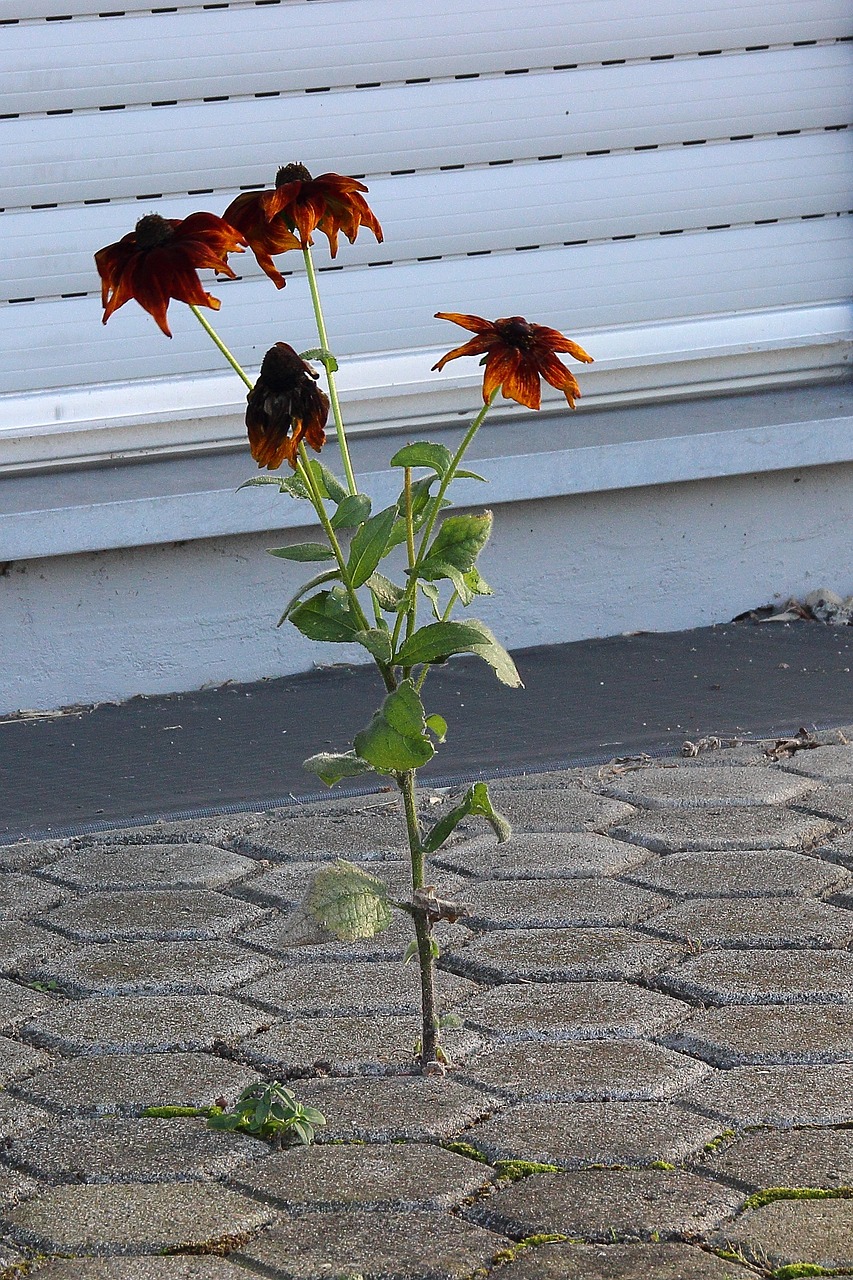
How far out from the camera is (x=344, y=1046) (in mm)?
2227

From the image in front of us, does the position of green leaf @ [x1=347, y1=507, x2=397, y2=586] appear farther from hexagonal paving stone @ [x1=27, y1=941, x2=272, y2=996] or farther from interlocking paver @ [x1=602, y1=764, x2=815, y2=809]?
interlocking paver @ [x1=602, y1=764, x2=815, y2=809]

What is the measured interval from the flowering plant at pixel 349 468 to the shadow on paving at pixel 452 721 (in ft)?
4.67

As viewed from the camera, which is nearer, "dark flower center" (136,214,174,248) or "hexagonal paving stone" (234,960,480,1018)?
"dark flower center" (136,214,174,248)

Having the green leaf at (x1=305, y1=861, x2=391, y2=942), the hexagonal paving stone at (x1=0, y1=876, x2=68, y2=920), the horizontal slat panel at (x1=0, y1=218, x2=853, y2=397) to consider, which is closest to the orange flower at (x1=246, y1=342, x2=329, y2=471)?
the green leaf at (x1=305, y1=861, x2=391, y2=942)

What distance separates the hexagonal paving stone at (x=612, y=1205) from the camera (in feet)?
5.72

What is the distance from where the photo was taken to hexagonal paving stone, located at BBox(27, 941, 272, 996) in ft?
8.05

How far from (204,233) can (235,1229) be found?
1082 millimetres

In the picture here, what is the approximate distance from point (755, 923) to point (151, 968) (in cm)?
96

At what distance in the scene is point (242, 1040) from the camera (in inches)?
88.7

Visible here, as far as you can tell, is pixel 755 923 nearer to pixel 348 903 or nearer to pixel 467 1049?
pixel 467 1049

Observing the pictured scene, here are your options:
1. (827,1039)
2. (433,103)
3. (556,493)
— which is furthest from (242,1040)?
(433,103)

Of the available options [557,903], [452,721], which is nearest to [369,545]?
[557,903]

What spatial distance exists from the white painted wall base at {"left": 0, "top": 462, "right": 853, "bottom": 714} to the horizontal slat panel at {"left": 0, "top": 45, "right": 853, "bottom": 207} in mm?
1031

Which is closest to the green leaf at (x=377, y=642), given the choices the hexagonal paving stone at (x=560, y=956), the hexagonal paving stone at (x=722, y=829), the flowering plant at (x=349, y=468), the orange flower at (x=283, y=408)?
the flowering plant at (x=349, y=468)
